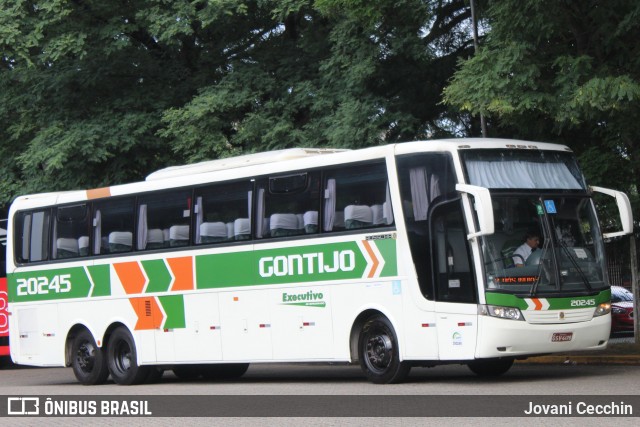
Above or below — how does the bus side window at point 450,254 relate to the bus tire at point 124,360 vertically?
above

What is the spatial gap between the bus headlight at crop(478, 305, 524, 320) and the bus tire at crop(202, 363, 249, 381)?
24.4 ft

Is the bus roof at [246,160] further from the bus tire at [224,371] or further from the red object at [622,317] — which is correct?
the red object at [622,317]

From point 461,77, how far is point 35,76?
12484mm

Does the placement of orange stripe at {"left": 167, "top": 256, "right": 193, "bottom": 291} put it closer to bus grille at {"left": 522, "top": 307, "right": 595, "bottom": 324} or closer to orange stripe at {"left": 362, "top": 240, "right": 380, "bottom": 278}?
orange stripe at {"left": 362, "top": 240, "right": 380, "bottom": 278}

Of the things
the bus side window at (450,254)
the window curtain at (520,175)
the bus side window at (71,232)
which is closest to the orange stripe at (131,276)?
the bus side window at (71,232)

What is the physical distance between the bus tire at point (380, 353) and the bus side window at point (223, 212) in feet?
9.60

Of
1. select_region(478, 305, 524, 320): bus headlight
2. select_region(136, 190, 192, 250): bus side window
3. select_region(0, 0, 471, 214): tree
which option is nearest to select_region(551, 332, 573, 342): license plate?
select_region(478, 305, 524, 320): bus headlight

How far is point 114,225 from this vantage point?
76.3 feet

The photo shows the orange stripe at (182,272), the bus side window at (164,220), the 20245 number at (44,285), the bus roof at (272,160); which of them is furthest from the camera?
the 20245 number at (44,285)

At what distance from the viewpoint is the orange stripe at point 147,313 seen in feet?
73.6

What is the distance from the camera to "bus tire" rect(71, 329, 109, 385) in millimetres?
23438

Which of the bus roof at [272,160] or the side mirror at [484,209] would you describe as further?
the bus roof at [272,160]

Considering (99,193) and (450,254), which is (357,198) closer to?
(450,254)
